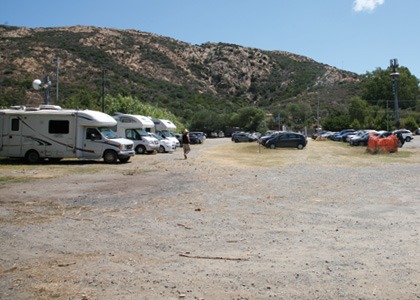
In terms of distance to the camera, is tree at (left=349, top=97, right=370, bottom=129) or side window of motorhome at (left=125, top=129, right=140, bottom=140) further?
tree at (left=349, top=97, right=370, bottom=129)

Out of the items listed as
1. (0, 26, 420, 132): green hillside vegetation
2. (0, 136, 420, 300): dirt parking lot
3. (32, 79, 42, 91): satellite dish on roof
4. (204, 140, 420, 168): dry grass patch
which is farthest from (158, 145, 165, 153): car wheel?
(0, 136, 420, 300): dirt parking lot

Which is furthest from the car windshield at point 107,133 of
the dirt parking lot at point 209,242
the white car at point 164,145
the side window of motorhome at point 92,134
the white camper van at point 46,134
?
the dirt parking lot at point 209,242

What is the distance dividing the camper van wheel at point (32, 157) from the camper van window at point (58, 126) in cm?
139

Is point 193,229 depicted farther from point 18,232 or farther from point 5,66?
point 5,66

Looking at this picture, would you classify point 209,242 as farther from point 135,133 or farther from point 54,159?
point 135,133

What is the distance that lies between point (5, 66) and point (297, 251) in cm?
6969

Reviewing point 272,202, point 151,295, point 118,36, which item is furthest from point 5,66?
point 151,295

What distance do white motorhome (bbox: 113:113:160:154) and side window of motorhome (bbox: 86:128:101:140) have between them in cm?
725

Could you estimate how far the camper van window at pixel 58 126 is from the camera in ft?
74.3

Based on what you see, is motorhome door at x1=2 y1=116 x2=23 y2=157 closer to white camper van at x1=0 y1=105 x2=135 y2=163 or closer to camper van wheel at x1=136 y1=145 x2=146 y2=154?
white camper van at x1=0 y1=105 x2=135 y2=163

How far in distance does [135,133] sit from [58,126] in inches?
341

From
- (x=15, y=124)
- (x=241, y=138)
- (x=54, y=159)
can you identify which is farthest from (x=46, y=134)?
(x=241, y=138)

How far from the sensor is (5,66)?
66.9 m

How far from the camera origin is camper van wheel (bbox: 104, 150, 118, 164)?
75.5 feet
